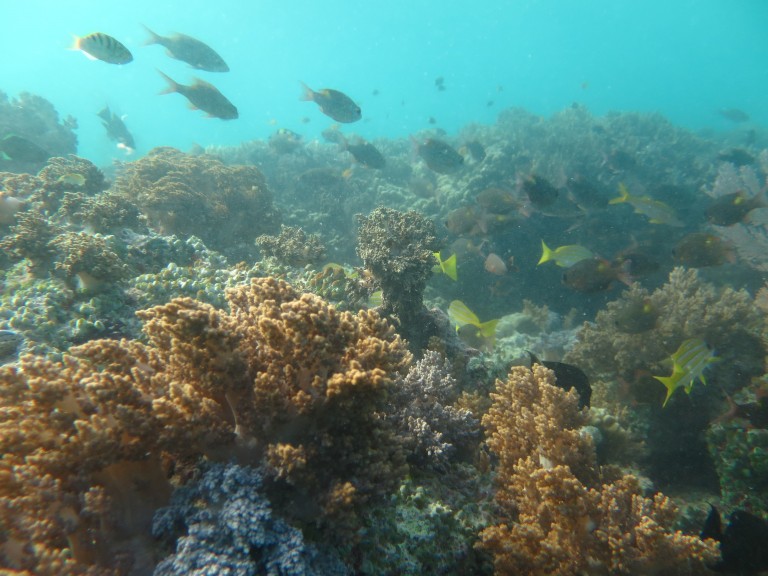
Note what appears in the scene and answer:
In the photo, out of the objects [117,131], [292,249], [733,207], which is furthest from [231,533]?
[117,131]

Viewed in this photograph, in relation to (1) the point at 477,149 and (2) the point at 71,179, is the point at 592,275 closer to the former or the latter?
(1) the point at 477,149

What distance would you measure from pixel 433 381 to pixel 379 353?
142 centimetres

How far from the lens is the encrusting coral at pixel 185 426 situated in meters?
1.85

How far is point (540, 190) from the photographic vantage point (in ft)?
25.7

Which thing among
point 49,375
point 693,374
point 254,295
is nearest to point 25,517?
point 49,375

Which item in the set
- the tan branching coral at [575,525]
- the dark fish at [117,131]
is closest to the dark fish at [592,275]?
the tan branching coral at [575,525]

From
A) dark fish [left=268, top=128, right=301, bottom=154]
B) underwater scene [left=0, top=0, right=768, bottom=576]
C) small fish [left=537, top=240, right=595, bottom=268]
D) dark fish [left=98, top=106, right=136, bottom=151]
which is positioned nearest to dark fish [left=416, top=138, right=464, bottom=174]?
underwater scene [left=0, top=0, right=768, bottom=576]

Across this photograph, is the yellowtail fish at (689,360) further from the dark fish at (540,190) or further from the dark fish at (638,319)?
the dark fish at (540,190)

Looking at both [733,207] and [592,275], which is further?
A: [733,207]

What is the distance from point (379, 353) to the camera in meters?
2.29

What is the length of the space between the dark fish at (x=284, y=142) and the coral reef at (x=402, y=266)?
10815 mm

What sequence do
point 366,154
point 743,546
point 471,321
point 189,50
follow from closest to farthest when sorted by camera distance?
point 743,546 → point 471,321 → point 189,50 → point 366,154

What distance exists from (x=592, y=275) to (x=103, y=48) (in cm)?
1039

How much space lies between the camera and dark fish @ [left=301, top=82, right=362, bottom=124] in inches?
391
